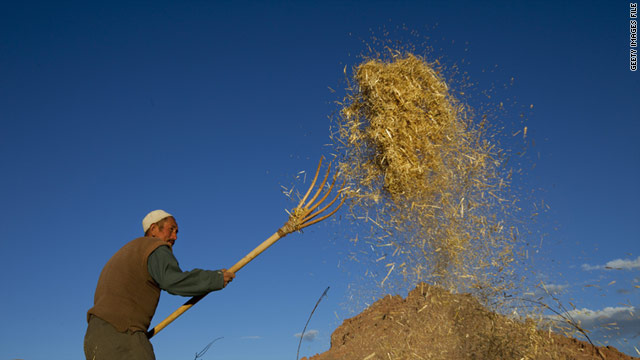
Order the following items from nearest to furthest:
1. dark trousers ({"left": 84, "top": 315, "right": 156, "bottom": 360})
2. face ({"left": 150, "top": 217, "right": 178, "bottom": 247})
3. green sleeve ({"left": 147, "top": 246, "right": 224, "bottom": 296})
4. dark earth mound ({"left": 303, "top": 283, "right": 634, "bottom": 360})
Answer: dark trousers ({"left": 84, "top": 315, "right": 156, "bottom": 360}) < green sleeve ({"left": 147, "top": 246, "right": 224, "bottom": 296}) < face ({"left": 150, "top": 217, "right": 178, "bottom": 247}) < dark earth mound ({"left": 303, "top": 283, "right": 634, "bottom": 360})

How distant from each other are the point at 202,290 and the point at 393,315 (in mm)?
2722

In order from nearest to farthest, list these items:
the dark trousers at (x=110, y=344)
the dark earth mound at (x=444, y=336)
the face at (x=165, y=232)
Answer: the dark trousers at (x=110, y=344) < the face at (x=165, y=232) < the dark earth mound at (x=444, y=336)

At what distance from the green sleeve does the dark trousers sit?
390mm

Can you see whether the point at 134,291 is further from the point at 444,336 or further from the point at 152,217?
the point at 444,336

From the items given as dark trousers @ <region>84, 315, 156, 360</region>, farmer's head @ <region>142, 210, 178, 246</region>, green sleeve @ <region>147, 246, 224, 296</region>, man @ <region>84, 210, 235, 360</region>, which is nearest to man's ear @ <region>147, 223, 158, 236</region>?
farmer's head @ <region>142, 210, 178, 246</region>

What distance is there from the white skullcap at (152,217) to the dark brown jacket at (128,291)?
29 cm

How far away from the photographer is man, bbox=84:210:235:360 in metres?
3.15

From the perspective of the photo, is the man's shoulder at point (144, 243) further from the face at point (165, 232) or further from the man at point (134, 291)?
the face at point (165, 232)

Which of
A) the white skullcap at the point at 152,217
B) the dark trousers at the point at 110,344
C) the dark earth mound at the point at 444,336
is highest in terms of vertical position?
the white skullcap at the point at 152,217

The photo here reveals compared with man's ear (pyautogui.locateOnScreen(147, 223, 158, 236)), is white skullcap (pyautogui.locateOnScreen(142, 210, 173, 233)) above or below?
above

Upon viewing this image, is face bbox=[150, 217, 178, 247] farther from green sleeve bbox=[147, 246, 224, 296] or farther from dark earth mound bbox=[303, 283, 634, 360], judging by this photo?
dark earth mound bbox=[303, 283, 634, 360]

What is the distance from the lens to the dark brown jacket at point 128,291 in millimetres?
3188

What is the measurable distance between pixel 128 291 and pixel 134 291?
0.13 feet

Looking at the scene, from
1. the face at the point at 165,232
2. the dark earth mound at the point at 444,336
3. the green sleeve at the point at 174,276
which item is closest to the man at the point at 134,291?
the green sleeve at the point at 174,276
